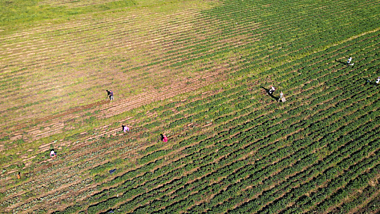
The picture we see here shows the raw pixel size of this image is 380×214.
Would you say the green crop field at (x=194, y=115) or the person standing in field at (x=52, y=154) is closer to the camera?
the green crop field at (x=194, y=115)

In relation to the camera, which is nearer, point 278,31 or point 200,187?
point 200,187

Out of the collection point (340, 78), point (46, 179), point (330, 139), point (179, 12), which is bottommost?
point (46, 179)

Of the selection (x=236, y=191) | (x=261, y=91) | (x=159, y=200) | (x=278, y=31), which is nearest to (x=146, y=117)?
(x=159, y=200)

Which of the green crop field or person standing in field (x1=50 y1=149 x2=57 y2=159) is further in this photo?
person standing in field (x1=50 y1=149 x2=57 y2=159)

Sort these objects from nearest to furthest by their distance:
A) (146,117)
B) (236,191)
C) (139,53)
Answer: (236,191)
(146,117)
(139,53)

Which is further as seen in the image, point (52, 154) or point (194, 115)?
point (194, 115)

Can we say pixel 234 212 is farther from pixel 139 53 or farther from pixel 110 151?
pixel 139 53

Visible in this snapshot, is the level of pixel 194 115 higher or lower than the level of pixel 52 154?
higher

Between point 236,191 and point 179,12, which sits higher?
point 179,12
